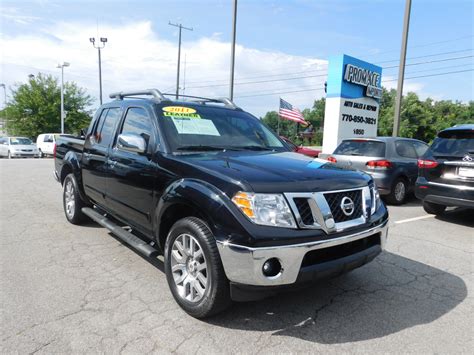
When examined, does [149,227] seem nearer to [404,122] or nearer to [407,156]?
[407,156]

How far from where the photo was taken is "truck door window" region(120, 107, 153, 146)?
3929 mm

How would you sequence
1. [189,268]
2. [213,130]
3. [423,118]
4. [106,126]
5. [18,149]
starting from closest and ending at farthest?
[189,268] < [213,130] < [106,126] < [18,149] < [423,118]

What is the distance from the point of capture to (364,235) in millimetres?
3086

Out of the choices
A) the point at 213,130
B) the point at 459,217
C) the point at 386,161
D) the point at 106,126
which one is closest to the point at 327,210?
the point at 213,130

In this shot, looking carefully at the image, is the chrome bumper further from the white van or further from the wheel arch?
the white van

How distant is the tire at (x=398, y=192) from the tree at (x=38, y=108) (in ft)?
129

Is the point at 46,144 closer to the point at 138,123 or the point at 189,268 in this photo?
the point at 138,123

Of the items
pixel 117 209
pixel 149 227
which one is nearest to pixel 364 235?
pixel 149 227

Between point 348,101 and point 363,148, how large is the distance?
21.8ft

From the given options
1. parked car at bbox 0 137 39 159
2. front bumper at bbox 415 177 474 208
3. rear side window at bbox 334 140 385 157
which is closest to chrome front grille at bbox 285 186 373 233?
front bumper at bbox 415 177 474 208

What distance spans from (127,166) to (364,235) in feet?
8.27

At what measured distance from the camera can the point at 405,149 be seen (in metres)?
9.03

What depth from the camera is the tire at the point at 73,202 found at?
5708 millimetres

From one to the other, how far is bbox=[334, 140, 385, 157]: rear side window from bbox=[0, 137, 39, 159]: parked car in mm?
23533
